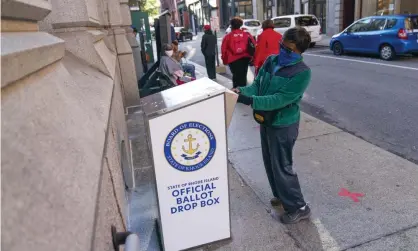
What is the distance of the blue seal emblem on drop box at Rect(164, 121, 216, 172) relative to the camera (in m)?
2.54

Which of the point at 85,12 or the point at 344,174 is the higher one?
the point at 85,12

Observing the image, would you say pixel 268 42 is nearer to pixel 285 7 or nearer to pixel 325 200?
pixel 325 200

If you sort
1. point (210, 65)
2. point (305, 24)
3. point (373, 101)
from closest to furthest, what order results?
1. point (373, 101)
2. point (210, 65)
3. point (305, 24)

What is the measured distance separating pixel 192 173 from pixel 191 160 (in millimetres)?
115

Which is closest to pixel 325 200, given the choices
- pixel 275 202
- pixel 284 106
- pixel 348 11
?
pixel 275 202

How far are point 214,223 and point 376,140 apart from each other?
3.55 metres

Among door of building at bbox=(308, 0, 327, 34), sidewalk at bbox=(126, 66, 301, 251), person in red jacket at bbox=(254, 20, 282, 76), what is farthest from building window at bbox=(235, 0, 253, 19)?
sidewalk at bbox=(126, 66, 301, 251)

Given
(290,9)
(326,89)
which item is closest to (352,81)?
(326,89)

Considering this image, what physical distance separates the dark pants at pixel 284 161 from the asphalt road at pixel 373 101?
2.31 metres

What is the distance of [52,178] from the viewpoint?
951 mm

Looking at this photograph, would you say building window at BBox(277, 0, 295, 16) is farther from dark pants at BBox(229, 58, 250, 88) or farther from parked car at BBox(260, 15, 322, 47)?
dark pants at BBox(229, 58, 250, 88)

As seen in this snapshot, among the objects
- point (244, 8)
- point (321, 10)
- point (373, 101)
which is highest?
point (244, 8)

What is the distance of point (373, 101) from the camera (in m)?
7.50

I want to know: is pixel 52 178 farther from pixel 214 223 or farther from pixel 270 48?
pixel 270 48
